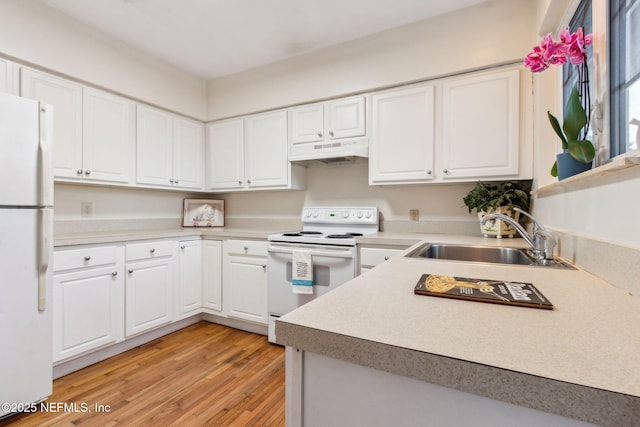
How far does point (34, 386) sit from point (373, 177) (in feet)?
8.02

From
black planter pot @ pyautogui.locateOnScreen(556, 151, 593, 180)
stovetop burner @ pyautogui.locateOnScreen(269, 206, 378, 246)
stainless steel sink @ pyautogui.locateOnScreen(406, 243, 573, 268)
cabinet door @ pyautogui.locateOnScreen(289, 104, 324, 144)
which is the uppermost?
cabinet door @ pyautogui.locateOnScreen(289, 104, 324, 144)

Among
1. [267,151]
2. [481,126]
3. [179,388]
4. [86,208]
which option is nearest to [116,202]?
[86,208]

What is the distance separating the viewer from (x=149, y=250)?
95.8 inches

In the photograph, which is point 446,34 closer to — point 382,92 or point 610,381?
point 382,92

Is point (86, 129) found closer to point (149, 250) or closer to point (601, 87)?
point (149, 250)

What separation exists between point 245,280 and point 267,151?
47.9 inches

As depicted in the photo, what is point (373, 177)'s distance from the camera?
8.11 feet

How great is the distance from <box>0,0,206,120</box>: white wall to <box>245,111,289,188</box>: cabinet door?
74 cm

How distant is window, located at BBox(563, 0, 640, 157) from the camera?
100 centimetres

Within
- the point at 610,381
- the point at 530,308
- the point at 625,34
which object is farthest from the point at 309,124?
the point at 610,381

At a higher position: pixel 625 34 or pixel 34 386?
pixel 625 34

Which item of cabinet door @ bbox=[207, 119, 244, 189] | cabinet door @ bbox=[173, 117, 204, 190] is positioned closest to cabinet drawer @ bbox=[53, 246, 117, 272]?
cabinet door @ bbox=[173, 117, 204, 190]

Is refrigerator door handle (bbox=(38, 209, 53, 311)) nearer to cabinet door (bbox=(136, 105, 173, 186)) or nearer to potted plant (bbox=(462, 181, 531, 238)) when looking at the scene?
cabinet door (bbox=(136, 105, 173, 186))

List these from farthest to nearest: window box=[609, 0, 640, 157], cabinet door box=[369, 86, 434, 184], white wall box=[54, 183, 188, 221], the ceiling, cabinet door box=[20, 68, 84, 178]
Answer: white wall box=[54, 183, 188, 221] < cabinet door box=[369, 86, 434, 184] < the ceiling < cabinet door box=[20, 68, 84, 178] < window box=[609, 0, 640, 157]
